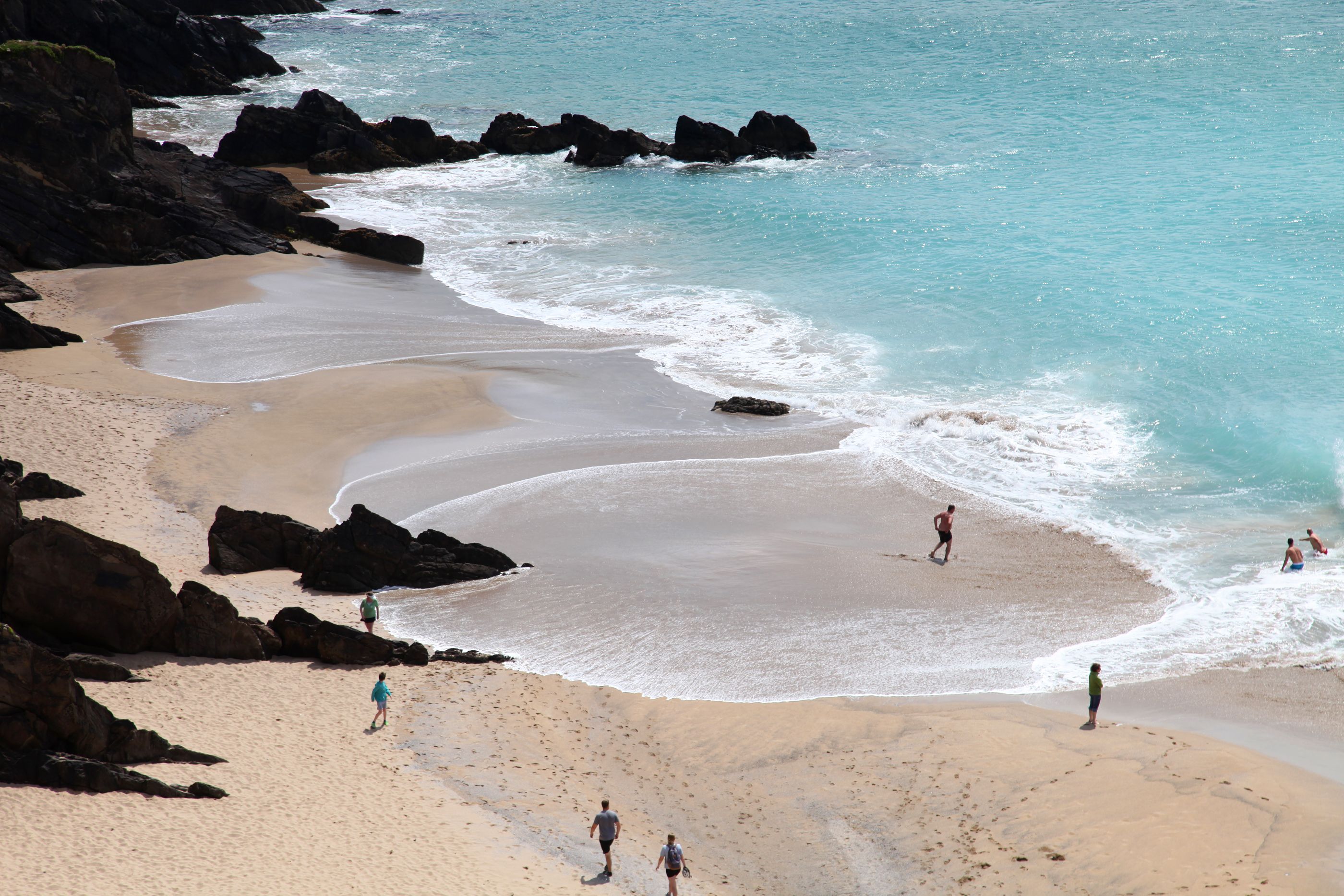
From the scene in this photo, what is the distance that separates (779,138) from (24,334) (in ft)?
107

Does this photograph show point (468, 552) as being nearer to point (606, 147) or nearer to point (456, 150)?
point (606, 147)

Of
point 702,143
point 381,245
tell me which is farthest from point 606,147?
point 381,245

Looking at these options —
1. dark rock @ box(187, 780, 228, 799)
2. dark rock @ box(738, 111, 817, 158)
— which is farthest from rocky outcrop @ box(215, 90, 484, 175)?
dark rock @ box(187, 780, 228, 799)

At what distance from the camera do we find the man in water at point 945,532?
17.2 meters

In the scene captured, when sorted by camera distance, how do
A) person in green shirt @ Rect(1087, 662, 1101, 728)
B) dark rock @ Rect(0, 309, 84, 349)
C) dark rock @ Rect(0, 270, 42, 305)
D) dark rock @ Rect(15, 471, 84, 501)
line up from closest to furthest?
person in green shirt @ Rect(1087, 662, 1101, 728) → dark rock @ Rect(15, 471, 84, 501) → dark rock @ Rect(0, 309, 84, 349) → dark rock @ Rect(0, 270, 42, 305)

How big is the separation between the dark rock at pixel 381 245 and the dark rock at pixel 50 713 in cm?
2239

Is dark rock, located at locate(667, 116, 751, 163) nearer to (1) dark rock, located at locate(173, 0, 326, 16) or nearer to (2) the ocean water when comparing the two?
(2) the ocean water

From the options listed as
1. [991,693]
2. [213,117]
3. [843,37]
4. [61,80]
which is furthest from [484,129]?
[991,693]

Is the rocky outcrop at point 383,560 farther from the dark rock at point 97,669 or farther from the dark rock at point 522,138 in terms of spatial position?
the dark rock at point 522,138

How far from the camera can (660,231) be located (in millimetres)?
37750

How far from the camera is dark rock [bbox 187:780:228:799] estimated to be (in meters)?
11.4

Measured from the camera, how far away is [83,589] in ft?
46.2

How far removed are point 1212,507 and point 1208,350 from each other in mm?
8123

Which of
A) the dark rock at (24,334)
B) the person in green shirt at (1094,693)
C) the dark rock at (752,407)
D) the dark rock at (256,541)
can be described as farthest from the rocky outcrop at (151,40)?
the person in green shirt at (1094,693)
